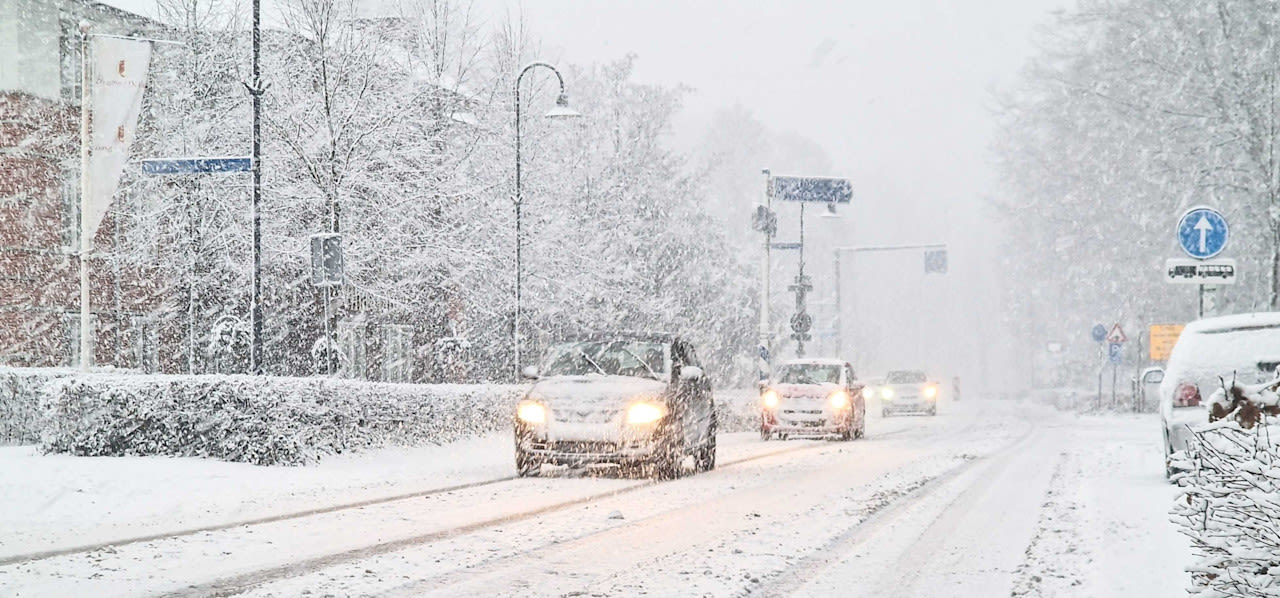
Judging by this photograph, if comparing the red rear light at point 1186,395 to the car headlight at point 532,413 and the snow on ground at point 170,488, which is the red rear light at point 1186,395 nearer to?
the car headlight at point 532,413

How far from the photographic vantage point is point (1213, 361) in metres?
12.7

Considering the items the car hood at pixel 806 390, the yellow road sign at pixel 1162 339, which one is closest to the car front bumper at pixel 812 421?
the car hood at pixel 806 390

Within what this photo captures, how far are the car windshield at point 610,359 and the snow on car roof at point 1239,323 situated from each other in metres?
6.25

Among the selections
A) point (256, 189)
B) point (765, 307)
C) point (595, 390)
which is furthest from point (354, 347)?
point (595, 390)

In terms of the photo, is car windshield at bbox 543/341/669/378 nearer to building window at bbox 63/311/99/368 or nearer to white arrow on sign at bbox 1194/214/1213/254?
white arrow on sign at bbox 1194/214/1213/254

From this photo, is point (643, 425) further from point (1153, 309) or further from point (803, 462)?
point (1153, 309)

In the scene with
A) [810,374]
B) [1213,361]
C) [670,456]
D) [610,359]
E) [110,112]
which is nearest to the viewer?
[1213,361]

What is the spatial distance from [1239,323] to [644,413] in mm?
6311

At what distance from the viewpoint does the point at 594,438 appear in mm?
15539

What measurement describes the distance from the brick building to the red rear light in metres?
24.5

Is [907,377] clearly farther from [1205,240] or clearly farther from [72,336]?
[1205,240]

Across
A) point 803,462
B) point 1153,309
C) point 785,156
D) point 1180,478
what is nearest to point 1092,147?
point 1153,309

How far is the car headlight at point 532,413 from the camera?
15.7m

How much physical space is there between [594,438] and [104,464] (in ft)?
18.0
